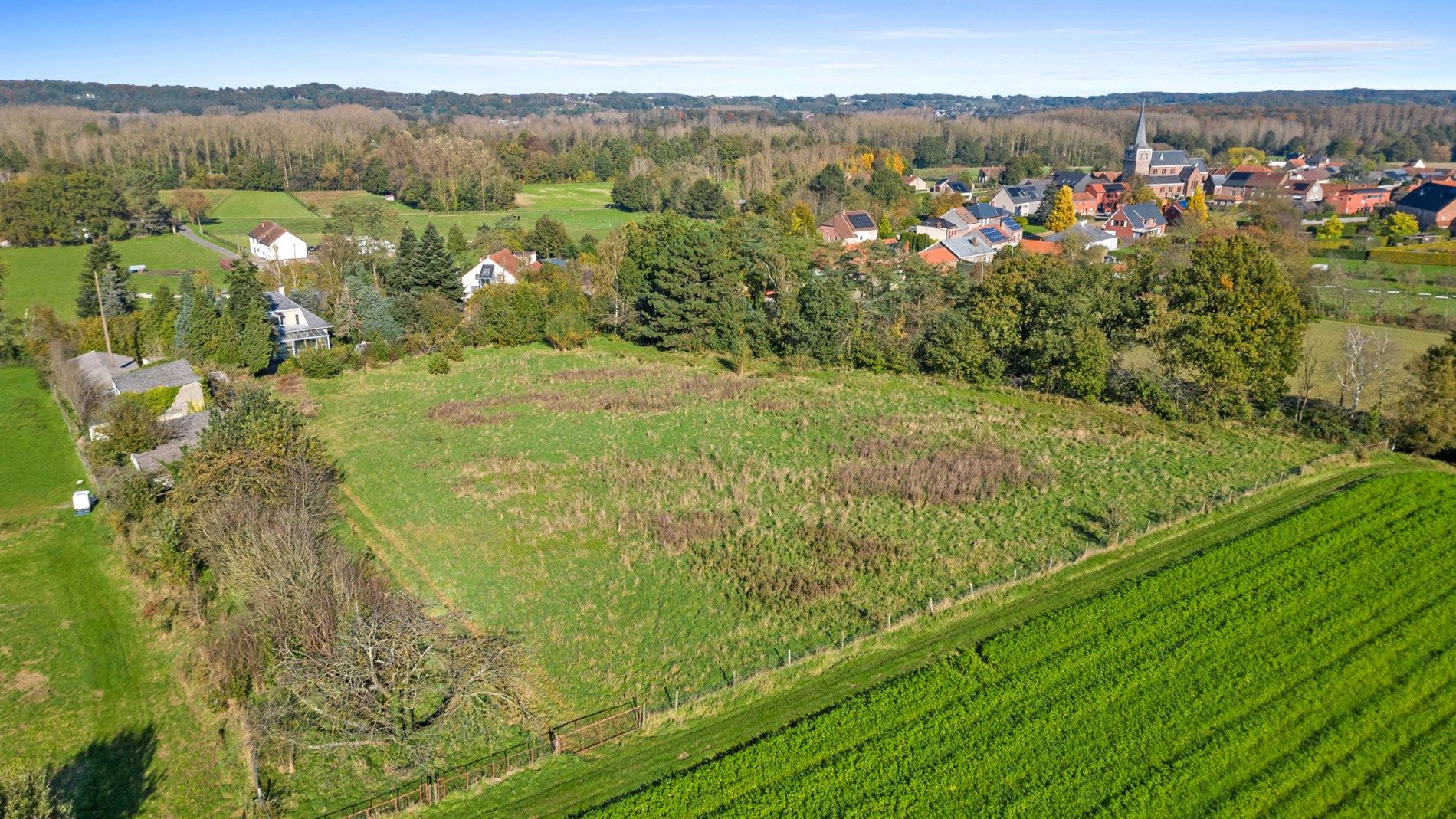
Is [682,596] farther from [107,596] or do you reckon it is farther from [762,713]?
[107,596]

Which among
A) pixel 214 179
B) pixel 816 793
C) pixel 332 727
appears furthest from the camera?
pixel 214 179

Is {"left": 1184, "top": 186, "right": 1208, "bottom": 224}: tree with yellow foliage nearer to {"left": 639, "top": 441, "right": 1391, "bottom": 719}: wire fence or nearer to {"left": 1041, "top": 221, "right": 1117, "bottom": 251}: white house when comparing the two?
{"left": 1041, "top": 221, "right": 1117, "bottom": 251}: white house

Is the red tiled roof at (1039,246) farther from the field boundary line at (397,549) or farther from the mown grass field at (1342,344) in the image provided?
the field boundary line at (397,549)

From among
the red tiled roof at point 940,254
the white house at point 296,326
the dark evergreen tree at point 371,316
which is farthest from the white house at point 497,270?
the red tiled roof at point 940,254

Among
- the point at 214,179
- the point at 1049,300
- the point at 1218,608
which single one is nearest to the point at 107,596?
the point at 1218,608

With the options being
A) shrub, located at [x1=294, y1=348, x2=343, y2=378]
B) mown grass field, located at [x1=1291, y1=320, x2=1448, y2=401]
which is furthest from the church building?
shrub, located at [x1=294, y1=348, x2=343, y2=378]

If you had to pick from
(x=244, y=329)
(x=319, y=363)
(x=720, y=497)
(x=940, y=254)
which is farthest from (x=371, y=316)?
(x=940, y=254)

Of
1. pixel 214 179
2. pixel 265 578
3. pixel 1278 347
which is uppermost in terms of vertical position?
pixel 214 179
